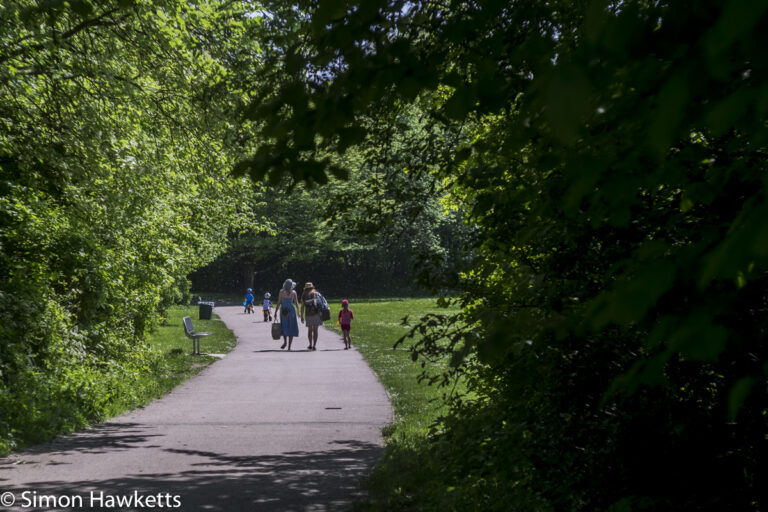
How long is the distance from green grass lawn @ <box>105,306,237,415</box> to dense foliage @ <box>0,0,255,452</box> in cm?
27

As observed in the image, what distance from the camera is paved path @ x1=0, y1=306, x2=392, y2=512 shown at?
6.42m

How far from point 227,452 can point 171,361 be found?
9399 millimetres

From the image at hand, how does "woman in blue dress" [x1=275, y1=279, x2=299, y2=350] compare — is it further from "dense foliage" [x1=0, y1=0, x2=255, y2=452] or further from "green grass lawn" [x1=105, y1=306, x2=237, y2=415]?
"dense foliage" [x1=0, y1=0, x2=255, y2=452]

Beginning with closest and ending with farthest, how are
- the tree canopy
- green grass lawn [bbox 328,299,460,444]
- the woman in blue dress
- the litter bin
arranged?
1. the tree canopy
2. green grass lawn [bbox 328,299,460,444]
3. the woman in blue dress
4. the litter bin

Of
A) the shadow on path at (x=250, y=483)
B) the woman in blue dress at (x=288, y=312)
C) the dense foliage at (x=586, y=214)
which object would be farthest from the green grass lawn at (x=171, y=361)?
the dense foliage at (x=586, y=214)

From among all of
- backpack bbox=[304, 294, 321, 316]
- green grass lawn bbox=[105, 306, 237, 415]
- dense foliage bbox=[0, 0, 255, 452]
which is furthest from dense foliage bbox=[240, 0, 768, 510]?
backpack bbox=[304, 294, 321, 316]

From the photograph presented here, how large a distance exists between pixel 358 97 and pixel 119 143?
732 cm

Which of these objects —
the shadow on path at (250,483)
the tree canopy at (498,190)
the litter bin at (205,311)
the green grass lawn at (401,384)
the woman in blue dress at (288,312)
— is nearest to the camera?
the tree canopy at (498,190)

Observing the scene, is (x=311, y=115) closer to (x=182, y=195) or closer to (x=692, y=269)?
(x=692, y=269)

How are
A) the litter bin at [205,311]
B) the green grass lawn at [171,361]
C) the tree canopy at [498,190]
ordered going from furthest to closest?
1. the litter bin at [205,311]
2. the green grass lawn at [171,361]
3. the tree canopy at [498,190]

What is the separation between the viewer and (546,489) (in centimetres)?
464

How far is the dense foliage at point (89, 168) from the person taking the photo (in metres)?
8.37

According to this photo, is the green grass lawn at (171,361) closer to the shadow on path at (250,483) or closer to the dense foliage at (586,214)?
the shadow on path at (250,483)

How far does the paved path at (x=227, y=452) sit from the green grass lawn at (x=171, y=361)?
0.28m
